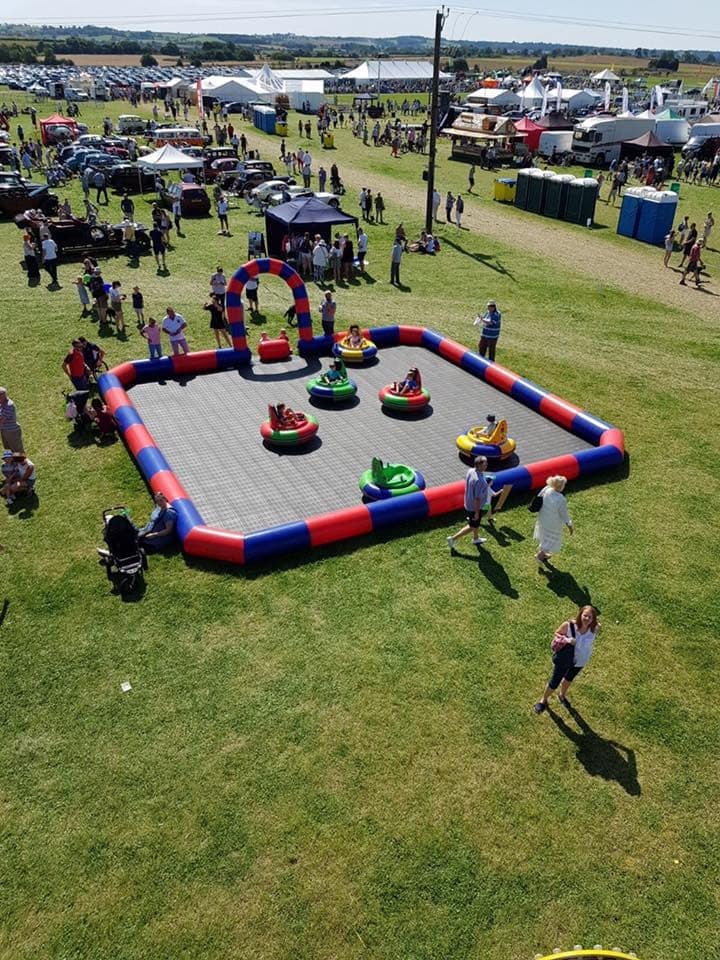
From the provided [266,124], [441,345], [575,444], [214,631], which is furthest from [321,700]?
[266,124]

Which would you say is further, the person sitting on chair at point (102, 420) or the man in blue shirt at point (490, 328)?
the man in blue shirt at point (490, 328)

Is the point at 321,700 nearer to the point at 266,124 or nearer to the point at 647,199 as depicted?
the point at 647,199

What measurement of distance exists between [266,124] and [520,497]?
53526 mm

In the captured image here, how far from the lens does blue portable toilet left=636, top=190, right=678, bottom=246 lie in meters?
29.6

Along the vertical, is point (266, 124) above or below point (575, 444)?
above

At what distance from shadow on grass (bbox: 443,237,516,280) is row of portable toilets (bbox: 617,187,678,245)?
25.1 feet

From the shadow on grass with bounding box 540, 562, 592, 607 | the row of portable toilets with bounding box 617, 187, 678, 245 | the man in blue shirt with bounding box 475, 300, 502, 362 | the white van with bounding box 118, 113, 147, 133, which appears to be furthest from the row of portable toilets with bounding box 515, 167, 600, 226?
the white van with bounding box 118, 113, 147, 133

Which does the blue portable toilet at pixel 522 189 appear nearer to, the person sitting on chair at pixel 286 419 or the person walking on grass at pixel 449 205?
the person walking on grass at pixel 449 205

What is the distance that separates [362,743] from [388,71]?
79.4 metres

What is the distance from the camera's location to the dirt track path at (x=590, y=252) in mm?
23938

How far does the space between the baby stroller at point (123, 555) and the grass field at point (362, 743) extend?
35cm

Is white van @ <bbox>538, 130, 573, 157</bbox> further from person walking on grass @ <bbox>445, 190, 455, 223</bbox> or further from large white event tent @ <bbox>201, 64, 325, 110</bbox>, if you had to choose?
large white event tent @ <bbox>201, 64, 325, 110</bbox>

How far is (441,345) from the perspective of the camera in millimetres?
18562

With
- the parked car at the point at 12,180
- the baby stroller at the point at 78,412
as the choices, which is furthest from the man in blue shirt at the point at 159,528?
the parked car at the point at 12,180
